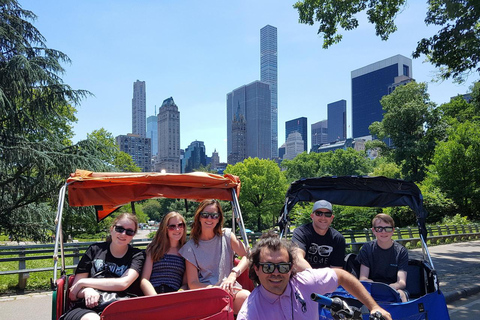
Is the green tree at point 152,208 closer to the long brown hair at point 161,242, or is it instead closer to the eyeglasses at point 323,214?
the long brown hair at point 161,242

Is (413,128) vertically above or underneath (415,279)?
above

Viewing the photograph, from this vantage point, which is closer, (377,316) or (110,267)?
(377,316)

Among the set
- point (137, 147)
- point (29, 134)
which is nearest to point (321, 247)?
point (29, 134)

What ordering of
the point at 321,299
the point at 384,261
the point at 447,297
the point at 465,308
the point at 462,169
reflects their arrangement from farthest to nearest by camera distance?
the point at 462,169 < the point at 447,297 < the point at 465,308 < the point at 384,261 < the point at 321,299

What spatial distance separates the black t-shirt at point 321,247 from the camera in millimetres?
5094

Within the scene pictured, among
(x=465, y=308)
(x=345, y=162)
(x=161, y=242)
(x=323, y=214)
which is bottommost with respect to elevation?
(x=465, y=308)

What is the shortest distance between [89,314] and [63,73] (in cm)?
1548

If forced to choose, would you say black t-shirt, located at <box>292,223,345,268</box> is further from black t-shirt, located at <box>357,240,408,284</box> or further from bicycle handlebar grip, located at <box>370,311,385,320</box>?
bicycle handlebar grip, located at <box>370,311,385,320</box>

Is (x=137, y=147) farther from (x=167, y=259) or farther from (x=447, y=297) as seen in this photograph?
(x=167, y=259)

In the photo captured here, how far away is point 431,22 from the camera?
1223 centimetres

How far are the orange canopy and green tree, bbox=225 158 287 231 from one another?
40466 mm

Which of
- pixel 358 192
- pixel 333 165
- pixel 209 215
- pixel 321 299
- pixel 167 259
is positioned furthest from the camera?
pixel 333 165

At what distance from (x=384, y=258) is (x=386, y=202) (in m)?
1.19

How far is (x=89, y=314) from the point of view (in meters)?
3.57
